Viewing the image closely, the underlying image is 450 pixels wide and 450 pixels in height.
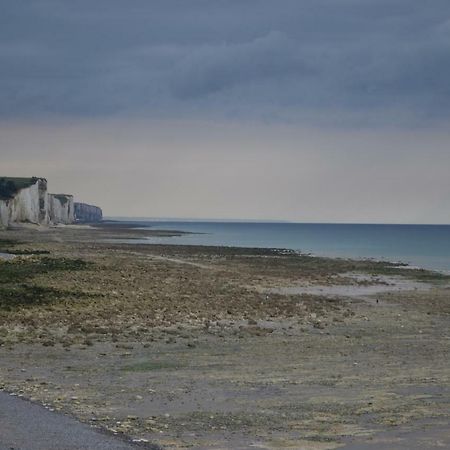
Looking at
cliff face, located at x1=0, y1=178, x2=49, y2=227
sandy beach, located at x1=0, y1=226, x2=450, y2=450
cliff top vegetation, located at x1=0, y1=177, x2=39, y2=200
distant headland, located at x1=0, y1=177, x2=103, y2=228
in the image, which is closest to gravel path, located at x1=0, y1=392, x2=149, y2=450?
sandy beach, located at x1=0, y1=226, x2=450, y2=450

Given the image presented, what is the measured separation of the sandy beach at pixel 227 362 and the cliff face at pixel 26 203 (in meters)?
102

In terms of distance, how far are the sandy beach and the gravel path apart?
465 mm

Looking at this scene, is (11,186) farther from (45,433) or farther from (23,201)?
(45,433)

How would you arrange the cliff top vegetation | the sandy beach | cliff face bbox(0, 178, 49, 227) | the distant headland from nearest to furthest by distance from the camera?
the sandy beach, cliff face bbox(0, 178, 49, 227), the distant headland, the cliff top vegetation

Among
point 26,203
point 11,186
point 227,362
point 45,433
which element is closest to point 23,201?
point 26,203

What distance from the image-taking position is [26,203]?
512 ft

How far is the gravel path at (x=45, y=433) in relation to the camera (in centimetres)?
1090

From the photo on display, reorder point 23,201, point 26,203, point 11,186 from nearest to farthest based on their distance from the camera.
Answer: point 11,186
point 23,201
point 26,203

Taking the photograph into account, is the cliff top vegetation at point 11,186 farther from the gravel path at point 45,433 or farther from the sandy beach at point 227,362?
the gravel path at point 45,433

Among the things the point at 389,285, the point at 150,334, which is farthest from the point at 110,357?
the point at 389,285

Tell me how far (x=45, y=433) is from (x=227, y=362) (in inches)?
326

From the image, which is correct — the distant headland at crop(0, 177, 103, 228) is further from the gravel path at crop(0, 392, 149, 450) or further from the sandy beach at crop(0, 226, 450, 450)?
the gravel path at crop(0, 392, 149, 450)

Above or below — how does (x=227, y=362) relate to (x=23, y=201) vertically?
below

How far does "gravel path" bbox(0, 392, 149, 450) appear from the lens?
10898mm
